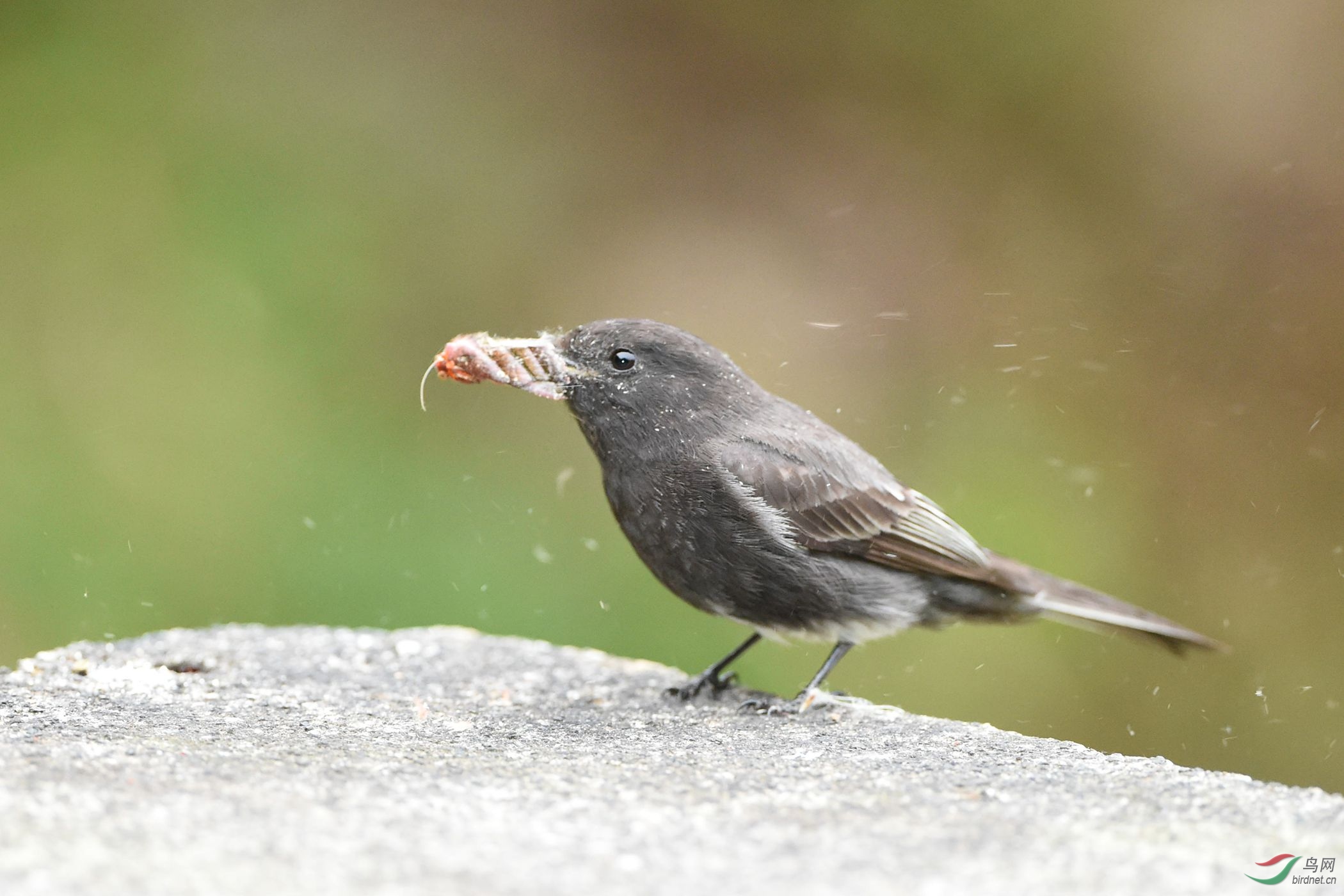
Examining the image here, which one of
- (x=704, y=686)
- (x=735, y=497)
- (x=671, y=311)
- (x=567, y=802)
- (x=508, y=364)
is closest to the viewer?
(x=567, y=802)

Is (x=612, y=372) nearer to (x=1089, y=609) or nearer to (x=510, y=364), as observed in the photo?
(x=510, y=364)

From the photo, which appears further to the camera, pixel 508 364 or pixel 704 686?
pixel 704 686

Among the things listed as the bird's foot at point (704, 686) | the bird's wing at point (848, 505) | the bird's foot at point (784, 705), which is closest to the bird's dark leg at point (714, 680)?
the bird's foot at point (704, 686)

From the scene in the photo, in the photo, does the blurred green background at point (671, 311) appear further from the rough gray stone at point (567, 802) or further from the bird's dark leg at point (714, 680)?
the rough gray stone at point (567, 802)

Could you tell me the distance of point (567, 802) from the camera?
3.13 metres

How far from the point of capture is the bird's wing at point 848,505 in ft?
15.9

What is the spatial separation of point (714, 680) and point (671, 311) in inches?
150

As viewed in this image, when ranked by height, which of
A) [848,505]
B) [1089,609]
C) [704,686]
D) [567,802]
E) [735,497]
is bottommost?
[704,686]

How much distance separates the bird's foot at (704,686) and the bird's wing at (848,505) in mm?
685

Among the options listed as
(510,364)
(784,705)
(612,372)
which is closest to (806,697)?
(784,705)

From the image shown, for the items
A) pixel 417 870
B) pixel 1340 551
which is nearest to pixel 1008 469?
pixel 1340 551

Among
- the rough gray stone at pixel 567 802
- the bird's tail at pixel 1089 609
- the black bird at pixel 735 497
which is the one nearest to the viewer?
the rough gray stone at pixel 567 802

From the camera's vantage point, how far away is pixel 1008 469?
7691 millimetres

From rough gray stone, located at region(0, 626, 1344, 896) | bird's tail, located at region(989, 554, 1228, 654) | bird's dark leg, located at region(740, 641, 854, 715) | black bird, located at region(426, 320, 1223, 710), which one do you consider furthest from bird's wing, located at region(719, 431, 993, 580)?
rough gray stone, located at region(0, 626, 1344, 896)
